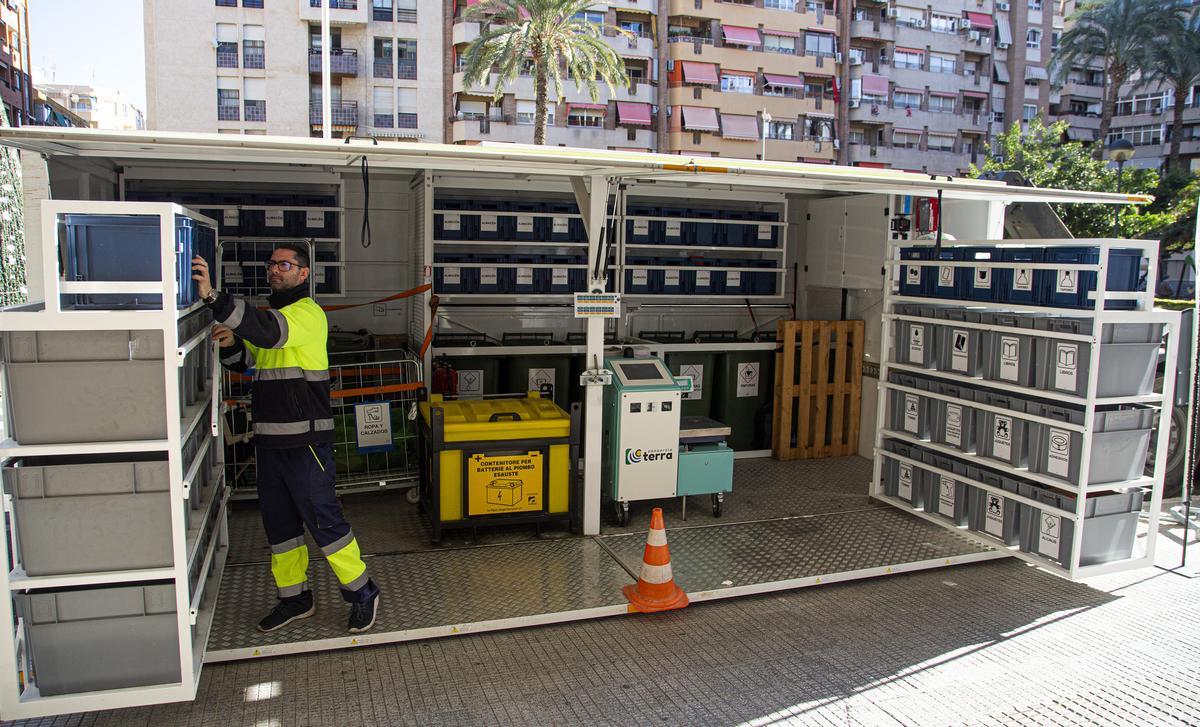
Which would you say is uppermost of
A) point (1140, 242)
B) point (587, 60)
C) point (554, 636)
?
point (587, 60)

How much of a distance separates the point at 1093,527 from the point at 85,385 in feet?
19.9

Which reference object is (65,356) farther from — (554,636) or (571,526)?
(571,526)

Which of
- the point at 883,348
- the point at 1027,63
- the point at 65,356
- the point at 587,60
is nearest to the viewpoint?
the point at 65,356

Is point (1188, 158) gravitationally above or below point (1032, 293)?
above

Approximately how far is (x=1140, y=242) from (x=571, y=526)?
4.55 meters

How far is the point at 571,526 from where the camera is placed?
658 centimetres

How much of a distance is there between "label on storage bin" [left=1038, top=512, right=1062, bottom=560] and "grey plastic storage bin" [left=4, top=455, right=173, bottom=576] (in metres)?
5.49

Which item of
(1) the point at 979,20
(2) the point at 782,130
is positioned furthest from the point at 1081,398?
(1) the point at 979,20

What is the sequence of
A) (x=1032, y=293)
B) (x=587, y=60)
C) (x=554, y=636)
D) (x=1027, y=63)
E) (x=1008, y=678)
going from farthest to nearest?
(x=1027, y=63) < (x=587, y=60) < (x=1032, y=293) < (x=554, y=636) < (x=1008, y=678)

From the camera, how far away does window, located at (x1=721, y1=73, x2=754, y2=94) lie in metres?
44.8

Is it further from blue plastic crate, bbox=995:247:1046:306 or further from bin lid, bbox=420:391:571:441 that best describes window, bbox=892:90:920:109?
bin lid, bbox=420:391:571:441

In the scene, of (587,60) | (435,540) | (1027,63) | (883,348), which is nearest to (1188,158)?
(1027,63)

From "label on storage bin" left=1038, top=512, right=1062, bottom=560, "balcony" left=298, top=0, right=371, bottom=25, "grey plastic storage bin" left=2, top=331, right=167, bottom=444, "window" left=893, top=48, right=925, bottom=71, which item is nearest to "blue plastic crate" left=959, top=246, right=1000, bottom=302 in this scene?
"label on storage bin" left=1038, top=512, right=1062, bottom=560

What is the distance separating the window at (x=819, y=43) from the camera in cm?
4672
